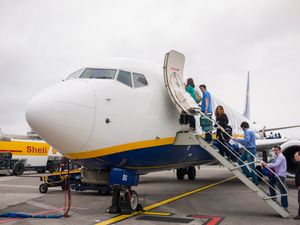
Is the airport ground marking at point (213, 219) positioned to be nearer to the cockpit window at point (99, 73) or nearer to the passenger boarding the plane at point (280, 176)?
the passenger boarding the plane at point (280, 176)

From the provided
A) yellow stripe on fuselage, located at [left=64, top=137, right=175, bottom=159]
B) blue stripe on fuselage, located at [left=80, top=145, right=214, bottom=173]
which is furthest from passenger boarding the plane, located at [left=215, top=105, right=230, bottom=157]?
yellow stripe on fuselage, located at [left=64, top=137, right=175, bottom=159]

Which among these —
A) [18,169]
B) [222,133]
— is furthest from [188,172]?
[18,169]

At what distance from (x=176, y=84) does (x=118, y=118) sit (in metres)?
2.27

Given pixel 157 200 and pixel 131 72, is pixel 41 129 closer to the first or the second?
pixel 131 72

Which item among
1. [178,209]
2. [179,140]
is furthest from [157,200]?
[179,140]

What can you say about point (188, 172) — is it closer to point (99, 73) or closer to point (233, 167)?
point (233, 167)

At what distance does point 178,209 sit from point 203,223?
207 centimetres

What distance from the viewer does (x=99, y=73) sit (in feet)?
25.6

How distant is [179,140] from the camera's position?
8.59 meters

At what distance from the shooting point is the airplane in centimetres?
665

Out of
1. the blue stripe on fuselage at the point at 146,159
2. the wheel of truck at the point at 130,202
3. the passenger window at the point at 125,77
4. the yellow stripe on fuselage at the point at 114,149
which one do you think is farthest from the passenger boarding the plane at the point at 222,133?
the passenger window at the point at 125,77

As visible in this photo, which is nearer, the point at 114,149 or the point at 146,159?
the point at 114,149

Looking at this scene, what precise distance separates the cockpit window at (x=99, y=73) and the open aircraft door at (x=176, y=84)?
139 cm

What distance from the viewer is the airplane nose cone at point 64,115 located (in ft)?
21.3
